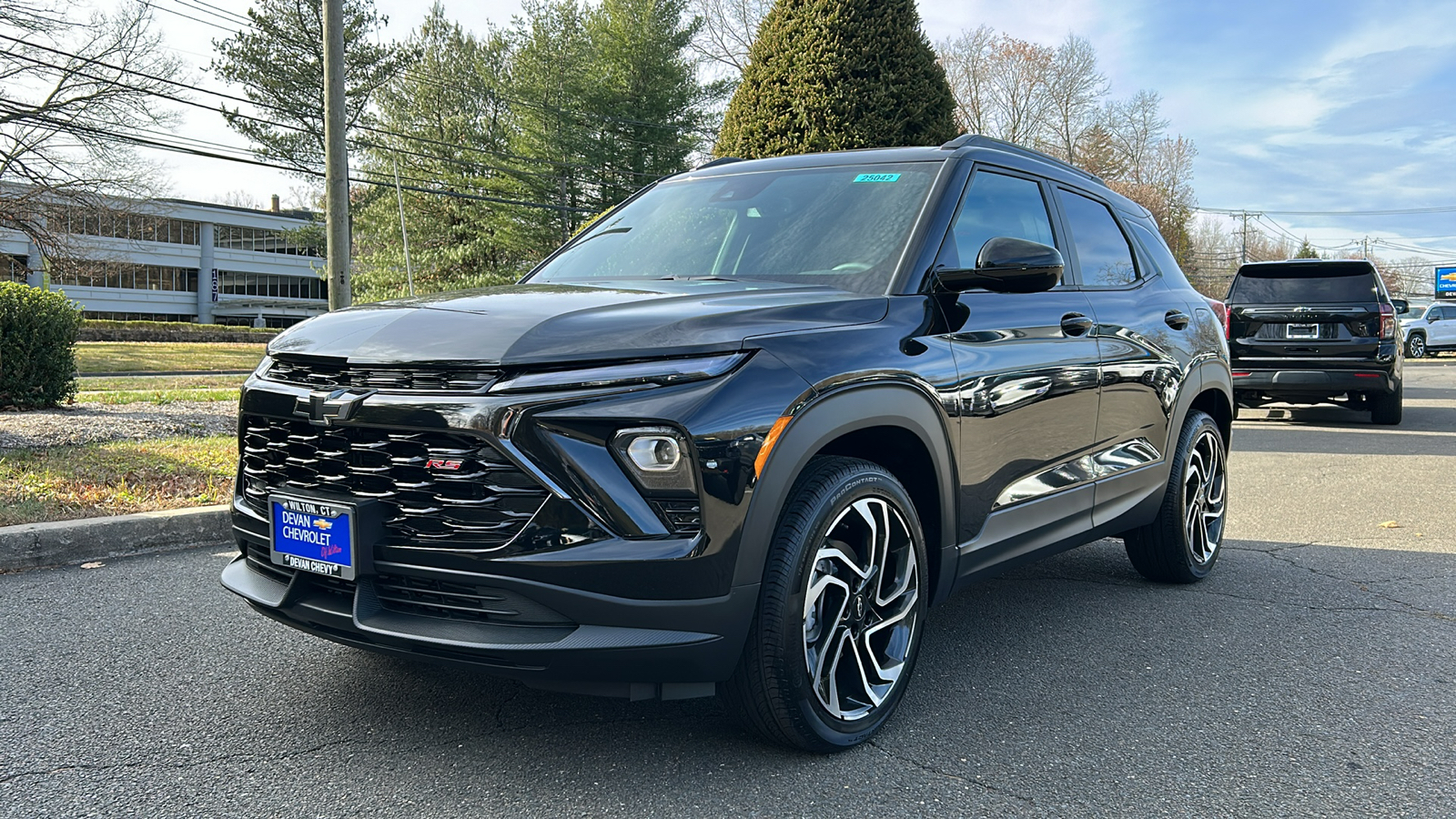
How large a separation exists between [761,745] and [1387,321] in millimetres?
12145

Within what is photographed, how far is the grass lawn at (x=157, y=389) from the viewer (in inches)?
464

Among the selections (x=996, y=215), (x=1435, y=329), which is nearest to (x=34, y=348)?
(x=996, y=215)

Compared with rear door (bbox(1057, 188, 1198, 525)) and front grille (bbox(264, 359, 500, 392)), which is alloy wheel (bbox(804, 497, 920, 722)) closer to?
front grille (bbox(264, 359, 500, 392))

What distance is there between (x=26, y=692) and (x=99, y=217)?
93.2 feet

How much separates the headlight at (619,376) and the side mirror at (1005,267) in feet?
3.70

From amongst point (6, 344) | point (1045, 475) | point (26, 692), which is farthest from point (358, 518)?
point (6, 344)

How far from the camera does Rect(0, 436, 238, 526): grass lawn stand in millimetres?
5414

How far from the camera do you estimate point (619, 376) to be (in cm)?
248

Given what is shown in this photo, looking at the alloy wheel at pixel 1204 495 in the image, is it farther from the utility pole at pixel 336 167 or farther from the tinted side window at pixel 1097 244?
the utility pole at pixel 336 167

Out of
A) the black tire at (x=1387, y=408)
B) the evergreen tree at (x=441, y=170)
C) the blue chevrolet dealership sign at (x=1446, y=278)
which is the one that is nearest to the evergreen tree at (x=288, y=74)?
the evergreen tree at (x=441, y=170)

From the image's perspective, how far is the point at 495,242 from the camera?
119 feet

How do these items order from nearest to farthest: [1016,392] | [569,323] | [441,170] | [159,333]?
[569,323] → [1016,392] → [441,170] → [159,333]

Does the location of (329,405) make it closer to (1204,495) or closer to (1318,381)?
(1204,495)

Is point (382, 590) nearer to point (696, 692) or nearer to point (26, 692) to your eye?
point (696, 692)
